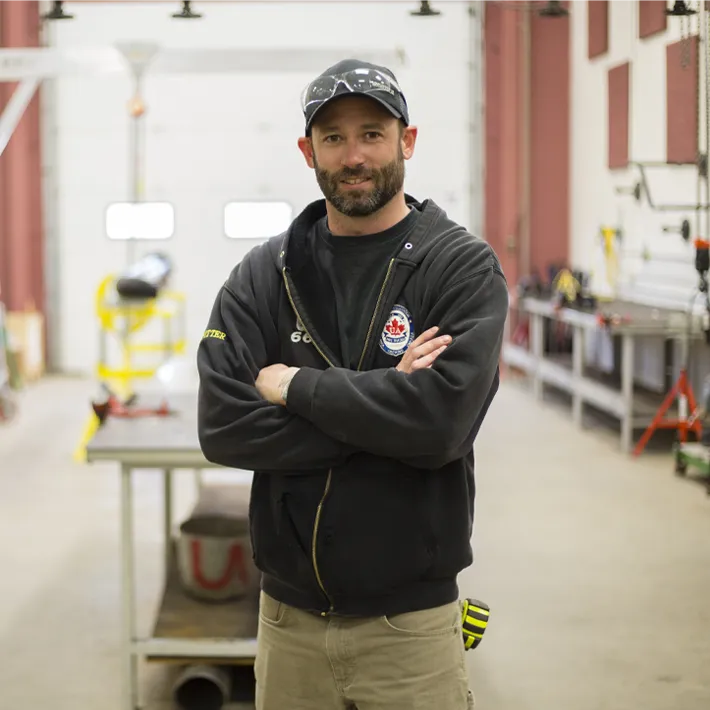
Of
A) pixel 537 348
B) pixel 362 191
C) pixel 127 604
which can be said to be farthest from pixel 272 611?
pixel 537 348

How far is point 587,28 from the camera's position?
232 inches

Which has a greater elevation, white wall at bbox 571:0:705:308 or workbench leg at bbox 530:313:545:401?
white wall at bbox 571:0:705:308

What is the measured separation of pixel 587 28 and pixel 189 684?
4.36 metres

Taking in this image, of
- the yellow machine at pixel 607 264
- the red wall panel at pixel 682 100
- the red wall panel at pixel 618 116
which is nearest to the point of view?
the red wall panel at pixel 682 100

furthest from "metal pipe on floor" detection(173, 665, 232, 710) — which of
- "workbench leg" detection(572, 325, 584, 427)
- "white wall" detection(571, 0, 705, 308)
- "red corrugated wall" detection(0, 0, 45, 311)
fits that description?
"red corrugated wall" detection(0, 0, 45, 311)

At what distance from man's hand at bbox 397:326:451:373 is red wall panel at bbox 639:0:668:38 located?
1.93 metres

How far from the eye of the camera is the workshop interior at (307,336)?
10.5 ft

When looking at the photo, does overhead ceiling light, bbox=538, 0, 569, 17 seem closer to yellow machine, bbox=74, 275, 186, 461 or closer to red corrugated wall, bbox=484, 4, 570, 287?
yellow machine, bbox=74, 275, 186, 461

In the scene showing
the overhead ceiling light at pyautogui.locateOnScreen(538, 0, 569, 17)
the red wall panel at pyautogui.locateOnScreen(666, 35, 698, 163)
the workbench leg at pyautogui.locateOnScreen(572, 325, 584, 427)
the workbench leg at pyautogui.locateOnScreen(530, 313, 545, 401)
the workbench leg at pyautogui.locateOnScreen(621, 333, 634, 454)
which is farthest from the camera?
the workbench leg at pyautogui.locateOnScreen(530, 313, 545, 401)

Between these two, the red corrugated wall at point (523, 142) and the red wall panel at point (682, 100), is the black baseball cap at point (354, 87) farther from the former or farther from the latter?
the red corrugated wall at point (523, 142)

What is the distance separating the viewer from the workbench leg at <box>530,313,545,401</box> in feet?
26.8

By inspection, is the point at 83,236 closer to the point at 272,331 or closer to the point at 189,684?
the point at 189,684

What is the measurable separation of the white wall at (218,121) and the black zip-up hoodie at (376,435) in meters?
7.78

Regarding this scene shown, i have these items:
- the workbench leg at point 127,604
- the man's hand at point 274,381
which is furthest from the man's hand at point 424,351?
the workbench leg at point 127,604
